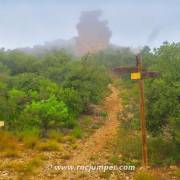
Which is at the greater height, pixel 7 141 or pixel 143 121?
pixel 143 121

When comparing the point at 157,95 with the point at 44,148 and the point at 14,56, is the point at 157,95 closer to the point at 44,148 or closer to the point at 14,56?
the point at 44,148

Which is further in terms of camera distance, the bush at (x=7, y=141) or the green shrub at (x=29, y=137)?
the green shrub at (x=29, y=137)

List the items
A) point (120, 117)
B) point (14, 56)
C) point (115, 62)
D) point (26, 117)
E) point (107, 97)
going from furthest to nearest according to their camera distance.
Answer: point (115, 62)
point (14, 56)
point (107, 97)
point (120, 117)
point (26, 117)

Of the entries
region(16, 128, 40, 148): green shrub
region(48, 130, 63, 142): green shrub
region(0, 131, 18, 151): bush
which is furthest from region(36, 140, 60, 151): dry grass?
region(48, 130, 63, 142): green shrub

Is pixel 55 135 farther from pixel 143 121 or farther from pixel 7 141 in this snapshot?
pixel 143 121

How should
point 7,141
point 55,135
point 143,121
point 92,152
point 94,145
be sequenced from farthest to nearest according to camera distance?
1. point 55,135
2. point 94,145
3. point 7,141
4. point 92,152
5. point 143,121

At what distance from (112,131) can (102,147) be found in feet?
10.6

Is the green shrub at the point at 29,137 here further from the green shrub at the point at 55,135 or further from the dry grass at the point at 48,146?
the green shrub at the point at 55,135

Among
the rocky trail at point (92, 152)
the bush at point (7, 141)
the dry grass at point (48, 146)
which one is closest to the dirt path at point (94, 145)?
the rocky trail at point (92, 152)

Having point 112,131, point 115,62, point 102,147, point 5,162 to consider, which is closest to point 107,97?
point 112,131

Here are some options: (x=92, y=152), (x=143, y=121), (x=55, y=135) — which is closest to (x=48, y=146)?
(x=55, y=135)

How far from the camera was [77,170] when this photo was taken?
11992mm

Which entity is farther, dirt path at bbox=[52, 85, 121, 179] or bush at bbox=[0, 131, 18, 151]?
bush at bbox=[0, 131, 18, 151]

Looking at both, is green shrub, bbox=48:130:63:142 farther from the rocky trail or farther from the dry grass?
the dry grass
